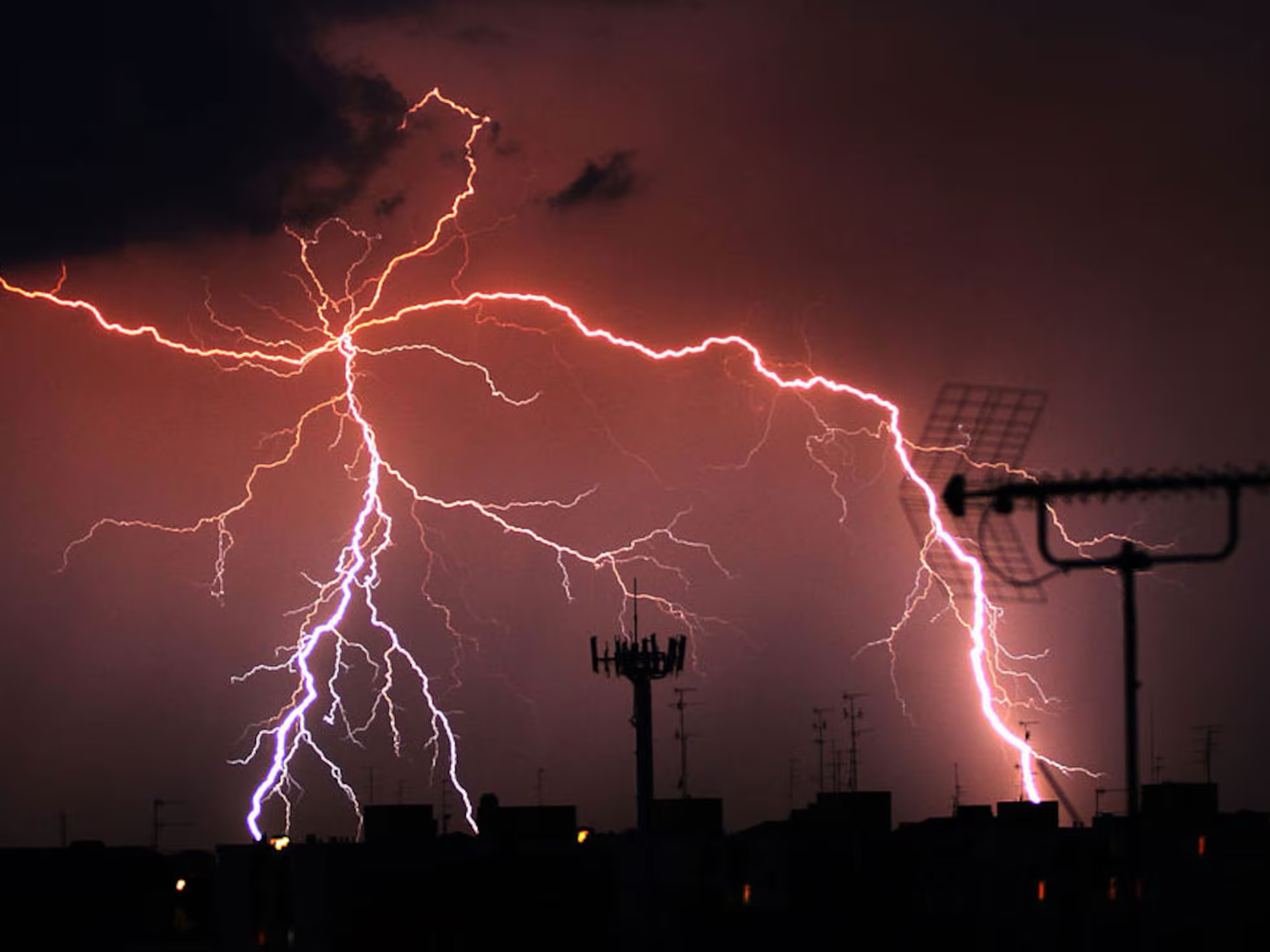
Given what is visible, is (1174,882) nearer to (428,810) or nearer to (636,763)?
(636,763)

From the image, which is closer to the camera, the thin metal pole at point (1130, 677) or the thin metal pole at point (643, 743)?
the thin metal pole at point (1130, 677)

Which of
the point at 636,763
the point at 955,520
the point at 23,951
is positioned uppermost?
the point at 955,520

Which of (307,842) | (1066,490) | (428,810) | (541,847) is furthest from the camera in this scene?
(428,810)

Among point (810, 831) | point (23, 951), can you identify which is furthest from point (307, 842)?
point (810, 831)

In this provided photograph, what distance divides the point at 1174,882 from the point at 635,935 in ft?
28.1

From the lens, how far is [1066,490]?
23.3 metres

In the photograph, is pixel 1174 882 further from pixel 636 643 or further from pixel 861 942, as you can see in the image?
pixel 636 643

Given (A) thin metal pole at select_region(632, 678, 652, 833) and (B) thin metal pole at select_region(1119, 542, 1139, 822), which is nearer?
(B) thin metal pole at select_region(1119, 542, 1139, 822)

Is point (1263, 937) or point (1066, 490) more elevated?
point (1066, 490)

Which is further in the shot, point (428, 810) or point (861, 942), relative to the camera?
point (428, 810)

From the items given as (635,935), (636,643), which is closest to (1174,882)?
(635,935)

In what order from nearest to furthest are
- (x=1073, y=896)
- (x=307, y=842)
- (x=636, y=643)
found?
1. (x=1073, y=896)
2. (x=307, y=842)
3. (x=636, y=643)

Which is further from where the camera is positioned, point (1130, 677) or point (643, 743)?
point (643, 743)

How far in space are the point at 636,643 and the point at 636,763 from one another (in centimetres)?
246
